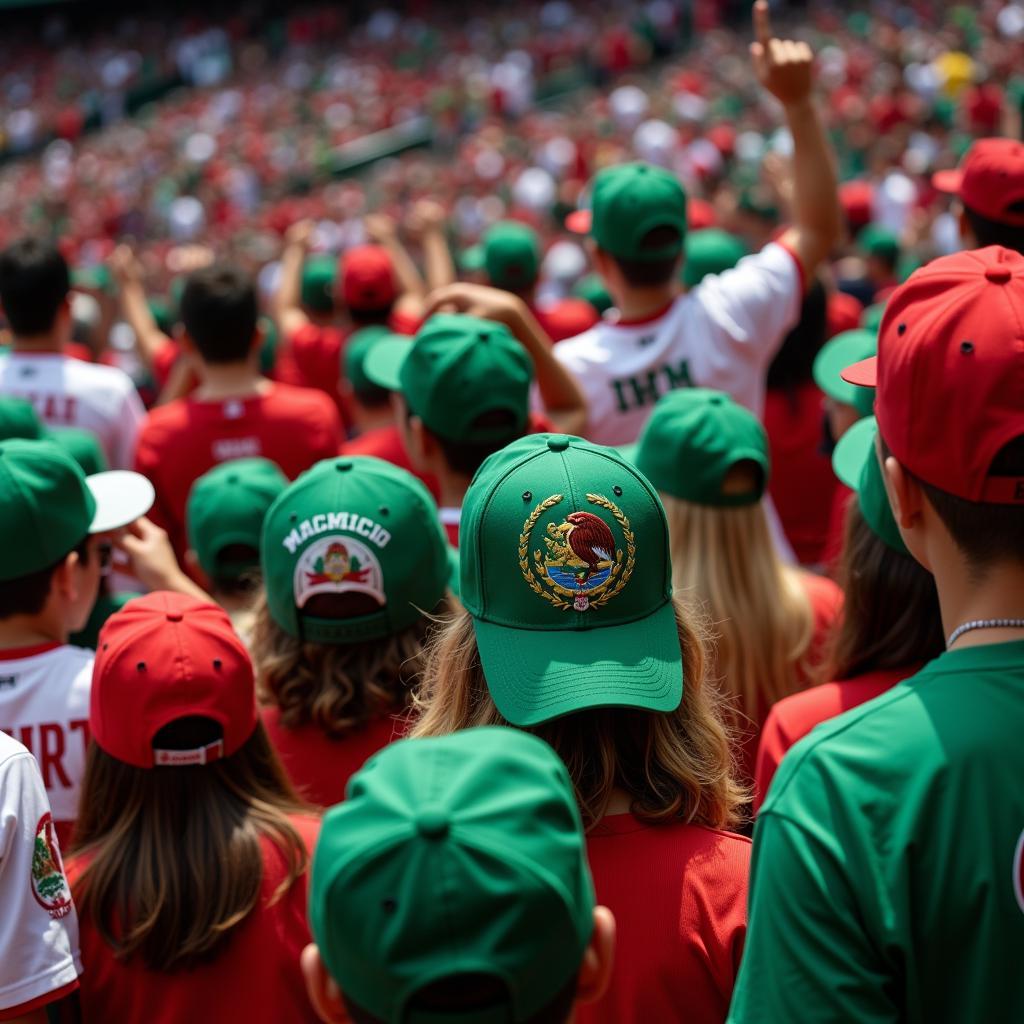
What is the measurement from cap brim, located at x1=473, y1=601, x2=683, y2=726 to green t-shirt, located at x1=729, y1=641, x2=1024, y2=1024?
0.45 m

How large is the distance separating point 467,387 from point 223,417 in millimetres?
1545

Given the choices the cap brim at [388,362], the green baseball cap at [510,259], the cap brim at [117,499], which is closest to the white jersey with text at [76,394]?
the cap brim at [388,362]

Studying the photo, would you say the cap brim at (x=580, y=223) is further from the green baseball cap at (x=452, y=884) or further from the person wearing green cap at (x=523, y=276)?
the green baseball cap at (x=452, y=884)

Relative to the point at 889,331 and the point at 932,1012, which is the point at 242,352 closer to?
the point at 889,331

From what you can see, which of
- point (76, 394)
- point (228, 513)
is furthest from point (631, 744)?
point (76, 394)

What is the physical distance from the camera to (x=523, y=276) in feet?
21.8

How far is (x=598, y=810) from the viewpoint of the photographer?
192 centimetres

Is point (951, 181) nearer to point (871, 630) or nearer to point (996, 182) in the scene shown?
point (996, 182)

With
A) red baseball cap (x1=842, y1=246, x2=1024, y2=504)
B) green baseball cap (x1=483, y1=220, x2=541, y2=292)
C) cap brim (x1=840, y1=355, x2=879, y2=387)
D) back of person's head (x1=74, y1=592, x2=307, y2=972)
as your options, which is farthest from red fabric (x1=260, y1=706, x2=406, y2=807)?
green baseball cap (x1=483, y1=220, x2=541, y2=292)

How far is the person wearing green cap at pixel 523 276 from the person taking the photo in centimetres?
656

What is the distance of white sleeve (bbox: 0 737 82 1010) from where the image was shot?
2.07m

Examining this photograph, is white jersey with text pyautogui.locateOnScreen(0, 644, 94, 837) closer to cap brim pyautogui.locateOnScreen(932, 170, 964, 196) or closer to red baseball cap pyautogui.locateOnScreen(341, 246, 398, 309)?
cap brim pyautogui.locateOnScreen(932, 170, 964, 196)

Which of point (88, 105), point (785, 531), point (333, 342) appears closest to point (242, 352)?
point (785, 531)

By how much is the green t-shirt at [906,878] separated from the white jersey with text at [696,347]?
278 centimetres
